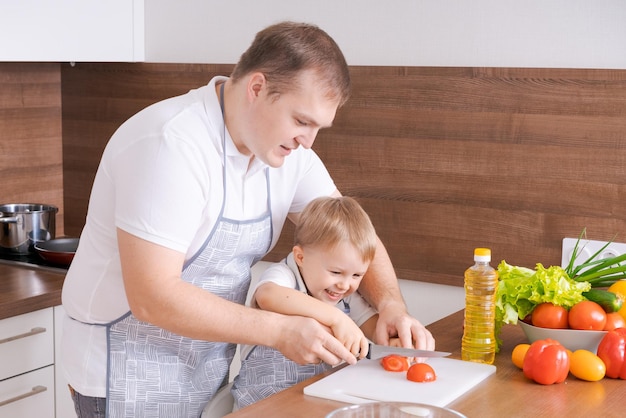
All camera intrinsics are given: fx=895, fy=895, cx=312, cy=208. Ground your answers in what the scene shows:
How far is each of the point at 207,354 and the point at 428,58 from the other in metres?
1.13

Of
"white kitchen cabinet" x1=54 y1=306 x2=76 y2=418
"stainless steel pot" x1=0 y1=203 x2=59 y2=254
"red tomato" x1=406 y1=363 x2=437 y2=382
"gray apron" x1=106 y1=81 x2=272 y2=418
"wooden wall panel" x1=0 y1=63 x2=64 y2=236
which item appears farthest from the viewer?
"wooden wall panel" x1=0 y1=63 x2=64 y2=236

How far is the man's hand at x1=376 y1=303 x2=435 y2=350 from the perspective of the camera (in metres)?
1.68

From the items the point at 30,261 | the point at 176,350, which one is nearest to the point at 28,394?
the point at 30,261

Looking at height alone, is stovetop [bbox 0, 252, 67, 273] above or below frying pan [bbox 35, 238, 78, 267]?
below

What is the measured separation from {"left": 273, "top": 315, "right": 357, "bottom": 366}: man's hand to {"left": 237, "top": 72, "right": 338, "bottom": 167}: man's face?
12.2 inches

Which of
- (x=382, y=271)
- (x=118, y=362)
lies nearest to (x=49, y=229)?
(x=118, y=362)

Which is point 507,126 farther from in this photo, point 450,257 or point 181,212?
point 181,212

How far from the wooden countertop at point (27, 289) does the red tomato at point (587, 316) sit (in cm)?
138

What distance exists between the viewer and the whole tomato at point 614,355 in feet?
5.22

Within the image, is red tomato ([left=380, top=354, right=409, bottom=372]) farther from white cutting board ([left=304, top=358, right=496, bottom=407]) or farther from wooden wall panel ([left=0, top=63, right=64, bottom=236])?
wooden wall panel ([left=0, top=63, right=64, bottom=236])

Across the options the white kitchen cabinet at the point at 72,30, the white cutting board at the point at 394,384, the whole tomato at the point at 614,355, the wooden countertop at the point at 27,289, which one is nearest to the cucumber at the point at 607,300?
the whole tomato at the point at 614,355

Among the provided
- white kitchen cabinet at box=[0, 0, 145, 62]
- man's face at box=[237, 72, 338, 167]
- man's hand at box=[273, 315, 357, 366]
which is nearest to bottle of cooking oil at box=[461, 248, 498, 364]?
man's hand at box=[273, 315, 357, 366]

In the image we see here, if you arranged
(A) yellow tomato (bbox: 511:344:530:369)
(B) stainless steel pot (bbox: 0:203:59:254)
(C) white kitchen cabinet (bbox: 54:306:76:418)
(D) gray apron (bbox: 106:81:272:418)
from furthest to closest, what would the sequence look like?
1. (B) stainless steel pot (bbox: 0:203:59:254)
2. (C) white kitchen cabinet (bbox: 54:306:76:418)
3. (D) gray apron (bbox: 106:81:272:418)
4. (A) yellow tomato (bbox: 511:344:530:369)

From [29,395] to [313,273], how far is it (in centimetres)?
105
